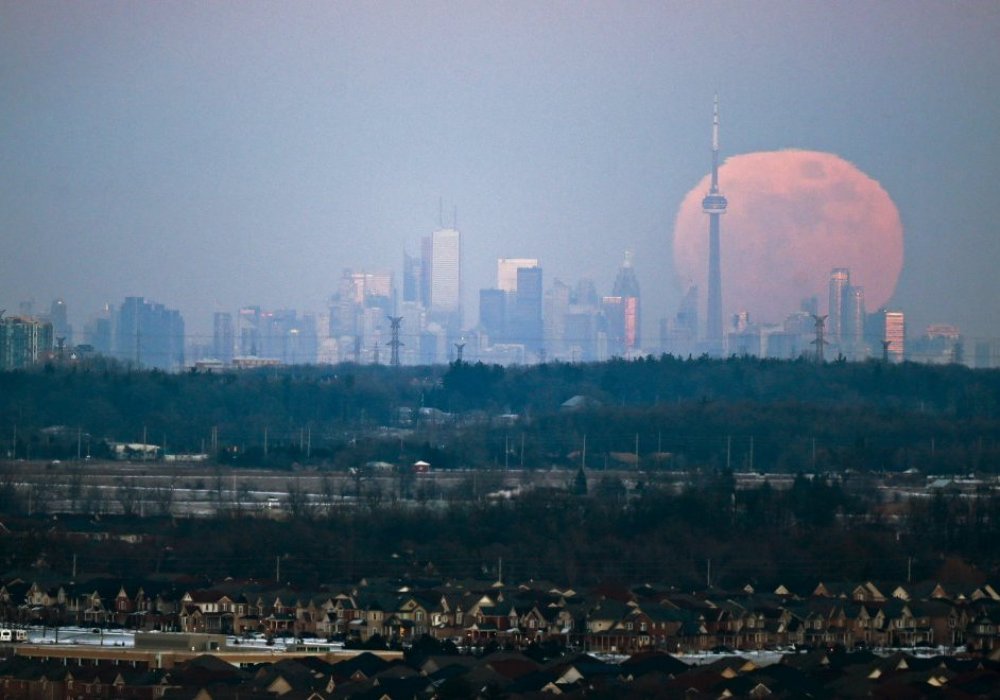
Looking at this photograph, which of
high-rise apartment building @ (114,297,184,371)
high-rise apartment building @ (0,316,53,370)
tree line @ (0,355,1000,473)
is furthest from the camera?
high-rise apartment building @ (114,297,184,371)

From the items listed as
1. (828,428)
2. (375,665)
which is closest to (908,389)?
(828,428)

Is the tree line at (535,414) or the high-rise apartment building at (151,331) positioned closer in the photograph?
the tree line at (535,414)

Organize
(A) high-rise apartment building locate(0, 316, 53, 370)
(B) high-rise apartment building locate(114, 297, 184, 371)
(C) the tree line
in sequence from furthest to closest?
(B) high-rise apartment building locate(114, 297, 184, 371)
(A) high-rise apartment building locate(0, 316, 53, 370)
(C) the tree line

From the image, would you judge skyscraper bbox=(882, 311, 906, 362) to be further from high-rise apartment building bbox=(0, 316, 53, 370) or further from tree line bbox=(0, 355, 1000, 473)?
high-rise apartment building bbox=(0, 316, 53, 370)

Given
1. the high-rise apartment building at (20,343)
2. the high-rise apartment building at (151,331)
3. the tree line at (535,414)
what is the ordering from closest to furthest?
the tree line at (535,414) → the high-rise apartment building at (20,343) → the high-rise apartment building at (151,331)

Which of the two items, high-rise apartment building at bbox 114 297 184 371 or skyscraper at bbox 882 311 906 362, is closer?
skyscraper at bbox 882 311 906 362

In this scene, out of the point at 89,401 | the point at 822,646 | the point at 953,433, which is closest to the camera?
the point at 822,646

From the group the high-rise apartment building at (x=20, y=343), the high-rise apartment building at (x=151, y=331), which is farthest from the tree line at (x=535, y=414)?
A: the high-rise apartment building at (x=151, y=331)

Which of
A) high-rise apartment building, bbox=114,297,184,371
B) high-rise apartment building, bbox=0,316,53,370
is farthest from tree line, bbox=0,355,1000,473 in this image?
high-rise apartment building, bbox=114,297,184,371

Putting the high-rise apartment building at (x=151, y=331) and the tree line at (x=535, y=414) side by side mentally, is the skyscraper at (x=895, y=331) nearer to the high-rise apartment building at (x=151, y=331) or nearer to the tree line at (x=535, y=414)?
the tree line at (x=535, y=414)

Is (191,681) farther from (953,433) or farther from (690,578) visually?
(953,433)

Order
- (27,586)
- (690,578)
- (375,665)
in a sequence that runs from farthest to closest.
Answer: (690,578) < (27,586) < (375,665)
